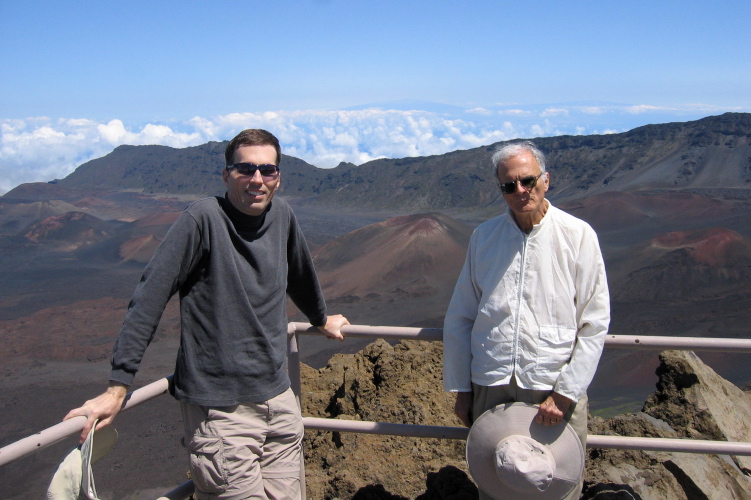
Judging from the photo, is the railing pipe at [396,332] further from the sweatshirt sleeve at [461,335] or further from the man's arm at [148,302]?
the man's arm at [148,302]

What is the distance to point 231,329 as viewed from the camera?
6.36ft

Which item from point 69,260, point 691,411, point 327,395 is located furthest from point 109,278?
point 691,411

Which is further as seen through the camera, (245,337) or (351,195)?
(351,195)

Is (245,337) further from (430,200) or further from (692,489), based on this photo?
(430,200)

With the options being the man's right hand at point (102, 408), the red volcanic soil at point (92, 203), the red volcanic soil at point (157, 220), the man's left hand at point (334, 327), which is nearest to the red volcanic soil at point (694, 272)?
the man's left hand at point (334, 327)

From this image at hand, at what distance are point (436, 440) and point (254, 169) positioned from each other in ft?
6.38

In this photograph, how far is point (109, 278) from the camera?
26453mm

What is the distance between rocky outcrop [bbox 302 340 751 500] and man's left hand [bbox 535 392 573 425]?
69 cm

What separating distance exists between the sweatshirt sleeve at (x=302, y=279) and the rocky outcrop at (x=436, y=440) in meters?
→ 0.98

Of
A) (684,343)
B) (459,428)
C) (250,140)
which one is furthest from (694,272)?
(250,140)

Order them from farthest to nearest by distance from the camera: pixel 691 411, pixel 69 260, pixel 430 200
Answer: pixel 430 200, pixel 69 260, pixel 691 411

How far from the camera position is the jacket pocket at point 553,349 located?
196cm

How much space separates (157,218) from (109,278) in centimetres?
1026

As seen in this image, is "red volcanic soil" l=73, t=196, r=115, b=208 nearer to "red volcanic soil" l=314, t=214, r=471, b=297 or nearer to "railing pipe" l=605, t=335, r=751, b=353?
"red volcanic soil" l=314, t=214, r=471, b=297
